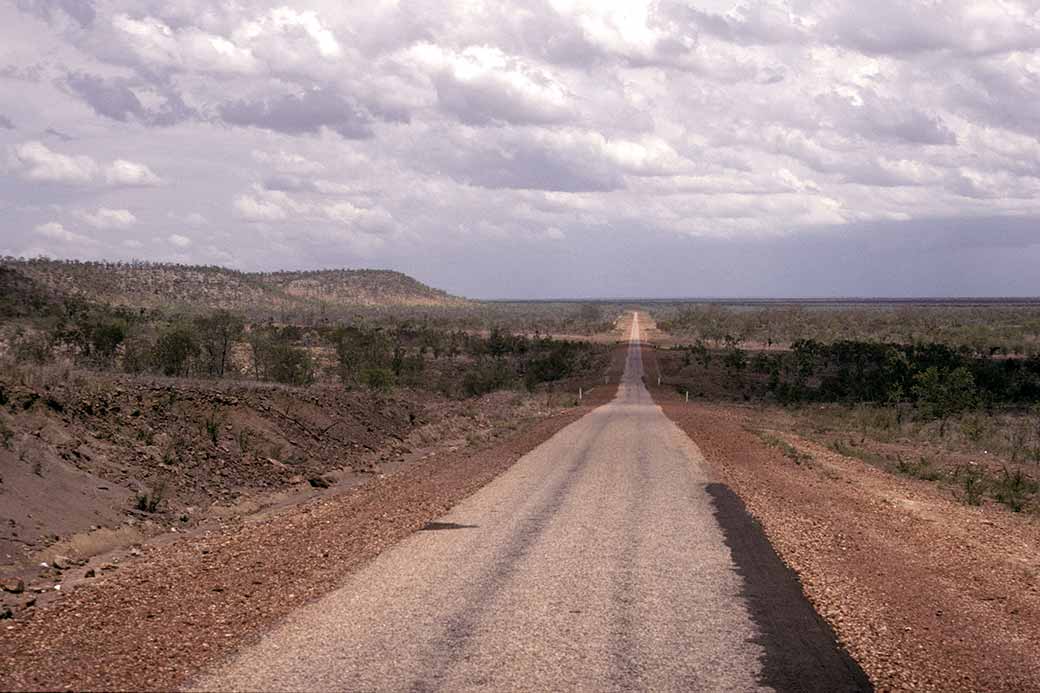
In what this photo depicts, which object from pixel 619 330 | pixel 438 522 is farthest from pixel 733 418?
pixel 619 330

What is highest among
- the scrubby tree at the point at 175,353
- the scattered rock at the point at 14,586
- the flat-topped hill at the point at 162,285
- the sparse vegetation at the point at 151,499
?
the flat-topped hill at the point at 162,285

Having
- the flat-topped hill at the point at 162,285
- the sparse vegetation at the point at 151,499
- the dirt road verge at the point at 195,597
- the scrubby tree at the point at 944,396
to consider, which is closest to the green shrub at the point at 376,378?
the scrubby tree at the point at 944,396

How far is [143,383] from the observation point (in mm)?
24641

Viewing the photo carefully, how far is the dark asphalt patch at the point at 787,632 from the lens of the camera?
8.30 meters

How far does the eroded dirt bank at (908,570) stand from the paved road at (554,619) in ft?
1.78

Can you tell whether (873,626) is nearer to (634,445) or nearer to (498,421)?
(634,445)

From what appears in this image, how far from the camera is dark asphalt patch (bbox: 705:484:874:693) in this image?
27.2 feet

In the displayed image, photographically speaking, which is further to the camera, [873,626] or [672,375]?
[672,375]

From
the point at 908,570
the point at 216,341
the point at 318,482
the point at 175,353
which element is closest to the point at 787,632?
the point at 908,570

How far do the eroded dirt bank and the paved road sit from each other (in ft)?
1.78

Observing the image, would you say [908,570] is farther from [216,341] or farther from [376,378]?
[216,341]

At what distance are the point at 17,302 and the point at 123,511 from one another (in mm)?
45850

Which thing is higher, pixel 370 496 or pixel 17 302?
pixel 17 302

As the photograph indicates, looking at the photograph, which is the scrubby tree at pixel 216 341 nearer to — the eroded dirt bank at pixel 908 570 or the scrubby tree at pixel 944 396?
the eroded dirt bank at pixel 908 570
